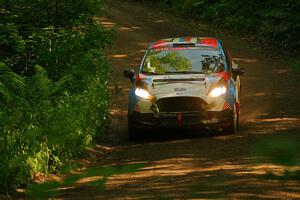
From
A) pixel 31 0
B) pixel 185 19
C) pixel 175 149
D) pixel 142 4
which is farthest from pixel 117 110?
pixel 142 4

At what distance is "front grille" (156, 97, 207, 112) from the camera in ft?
35.7

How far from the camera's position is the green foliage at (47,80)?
26.0 feet

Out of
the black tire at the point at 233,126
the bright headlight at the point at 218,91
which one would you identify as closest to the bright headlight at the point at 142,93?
the bright headlight at the point at 218,91

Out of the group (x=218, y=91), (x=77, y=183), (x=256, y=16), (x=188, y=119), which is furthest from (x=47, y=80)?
(x=256, y=16)

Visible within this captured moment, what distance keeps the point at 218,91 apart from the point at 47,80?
329 centimetres

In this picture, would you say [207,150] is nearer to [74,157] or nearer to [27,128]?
[74,157]

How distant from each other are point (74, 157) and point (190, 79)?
2.86 metres

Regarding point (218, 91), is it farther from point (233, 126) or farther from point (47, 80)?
point (47, 80)

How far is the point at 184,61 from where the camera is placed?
38.6 ft

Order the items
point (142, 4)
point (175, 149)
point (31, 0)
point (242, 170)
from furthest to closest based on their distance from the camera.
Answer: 1. point (142, 4)
2. point (31, 0)
3. point (175, 149)
4. point (242, 170)

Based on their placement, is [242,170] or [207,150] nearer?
[242,170]

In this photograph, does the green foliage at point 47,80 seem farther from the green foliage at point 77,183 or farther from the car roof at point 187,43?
the green foliage at point 77,183

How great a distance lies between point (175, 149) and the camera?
10.3 meters

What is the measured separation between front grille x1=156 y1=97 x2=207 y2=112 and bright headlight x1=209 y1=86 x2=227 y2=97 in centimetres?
24
